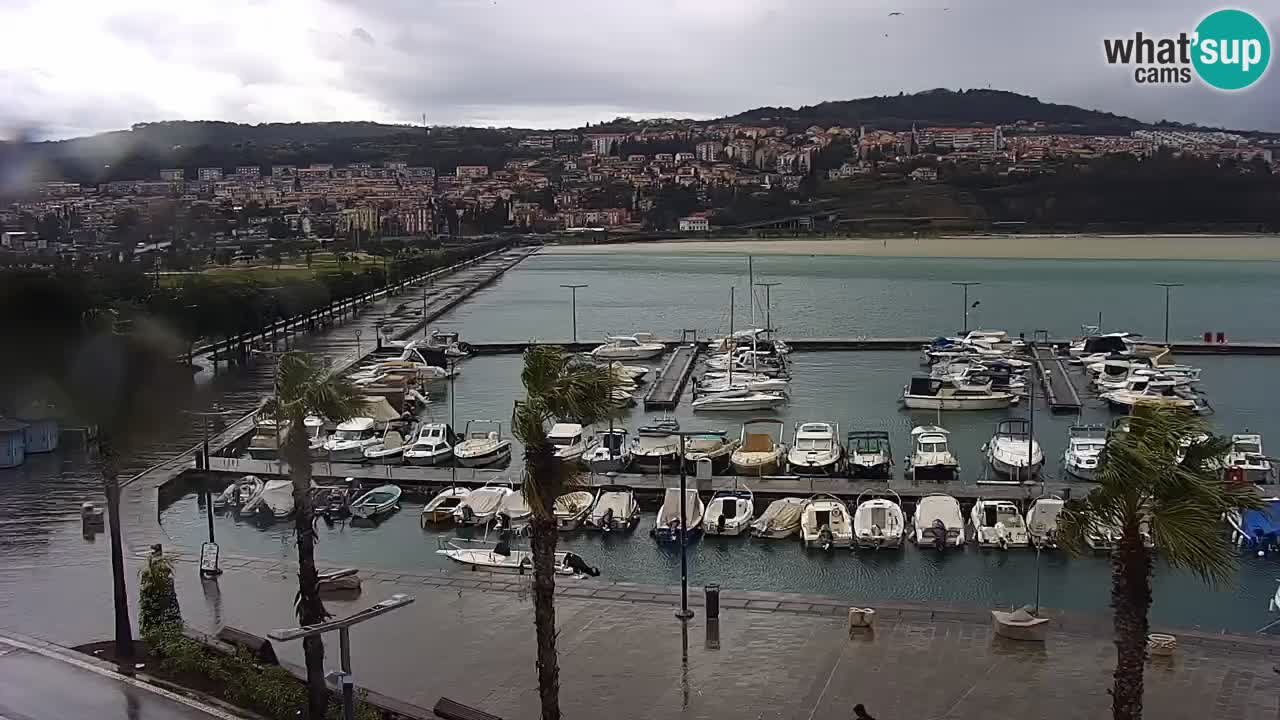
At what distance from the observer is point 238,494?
14094mm

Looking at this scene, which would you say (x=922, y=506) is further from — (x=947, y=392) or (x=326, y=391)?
(x=947, y=392)

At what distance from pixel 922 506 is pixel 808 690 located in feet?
19.4

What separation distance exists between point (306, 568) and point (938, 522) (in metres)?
7.60

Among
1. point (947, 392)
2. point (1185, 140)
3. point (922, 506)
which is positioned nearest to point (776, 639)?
point (922, 506)

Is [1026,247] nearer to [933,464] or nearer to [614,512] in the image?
[933,464]

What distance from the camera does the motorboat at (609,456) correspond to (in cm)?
1563

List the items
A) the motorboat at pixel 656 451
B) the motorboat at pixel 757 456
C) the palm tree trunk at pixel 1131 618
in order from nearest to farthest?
the palm tree trunk at pixel 1131 618 < the motorboat at pixel 757 456 < the motorboat at pixel 656 451

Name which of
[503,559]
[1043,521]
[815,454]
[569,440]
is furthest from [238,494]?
[1043,521]

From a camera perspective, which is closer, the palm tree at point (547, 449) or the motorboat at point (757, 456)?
the palm tree at point (547, 449)

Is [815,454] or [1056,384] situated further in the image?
[1056,384]

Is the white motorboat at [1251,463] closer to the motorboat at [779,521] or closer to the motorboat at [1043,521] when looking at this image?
the motorboat at [1043,521]

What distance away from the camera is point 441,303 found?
47250 mm

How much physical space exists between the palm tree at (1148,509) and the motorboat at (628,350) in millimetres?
23781

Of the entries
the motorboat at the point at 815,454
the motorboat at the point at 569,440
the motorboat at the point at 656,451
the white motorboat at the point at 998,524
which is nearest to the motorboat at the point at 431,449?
the motorboat at the point at 569,440
